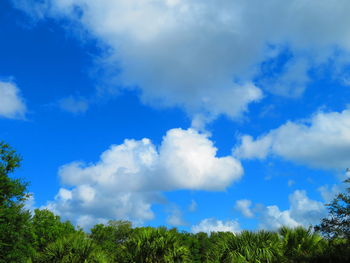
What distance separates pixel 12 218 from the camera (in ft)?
98.6

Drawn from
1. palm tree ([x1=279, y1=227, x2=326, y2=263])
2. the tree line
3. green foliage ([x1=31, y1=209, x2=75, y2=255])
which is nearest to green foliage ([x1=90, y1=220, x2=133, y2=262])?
the tree line

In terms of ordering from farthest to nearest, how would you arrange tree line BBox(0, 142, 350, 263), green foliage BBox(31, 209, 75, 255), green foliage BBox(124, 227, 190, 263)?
green foliage BBox(31, 209, 75, 255) < green foliage BBox(124, 227, 190, 263) < tree line BBox(0, 142, 350, 263)

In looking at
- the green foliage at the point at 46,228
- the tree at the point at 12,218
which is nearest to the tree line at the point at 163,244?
the tree at the point at 12,218

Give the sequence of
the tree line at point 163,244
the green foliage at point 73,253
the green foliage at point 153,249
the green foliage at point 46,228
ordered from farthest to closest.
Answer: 1. the green foliage at point 46,228
2. the green foliage at point 73,253
3. the green foliage at point 153,249
4. the tree line at point 163,244

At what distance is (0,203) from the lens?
31062mm

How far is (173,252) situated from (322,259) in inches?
499

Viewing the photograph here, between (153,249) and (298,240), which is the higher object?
(153,249)

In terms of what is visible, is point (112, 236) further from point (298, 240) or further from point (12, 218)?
point (298, 240)

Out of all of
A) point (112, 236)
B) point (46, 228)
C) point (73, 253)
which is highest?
point (112, 236)

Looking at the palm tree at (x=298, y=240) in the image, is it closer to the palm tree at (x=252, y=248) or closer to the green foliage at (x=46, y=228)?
the palm tree at (x=252, y=248)

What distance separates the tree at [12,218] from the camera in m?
29.4

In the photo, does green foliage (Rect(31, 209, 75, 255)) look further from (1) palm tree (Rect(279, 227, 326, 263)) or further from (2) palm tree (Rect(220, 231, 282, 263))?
(1) palm tree (Rect(279, 227, 326, 263))

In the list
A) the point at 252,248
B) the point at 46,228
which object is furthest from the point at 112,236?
the point at 252,248

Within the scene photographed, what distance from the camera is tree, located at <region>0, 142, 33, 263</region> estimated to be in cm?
2942
